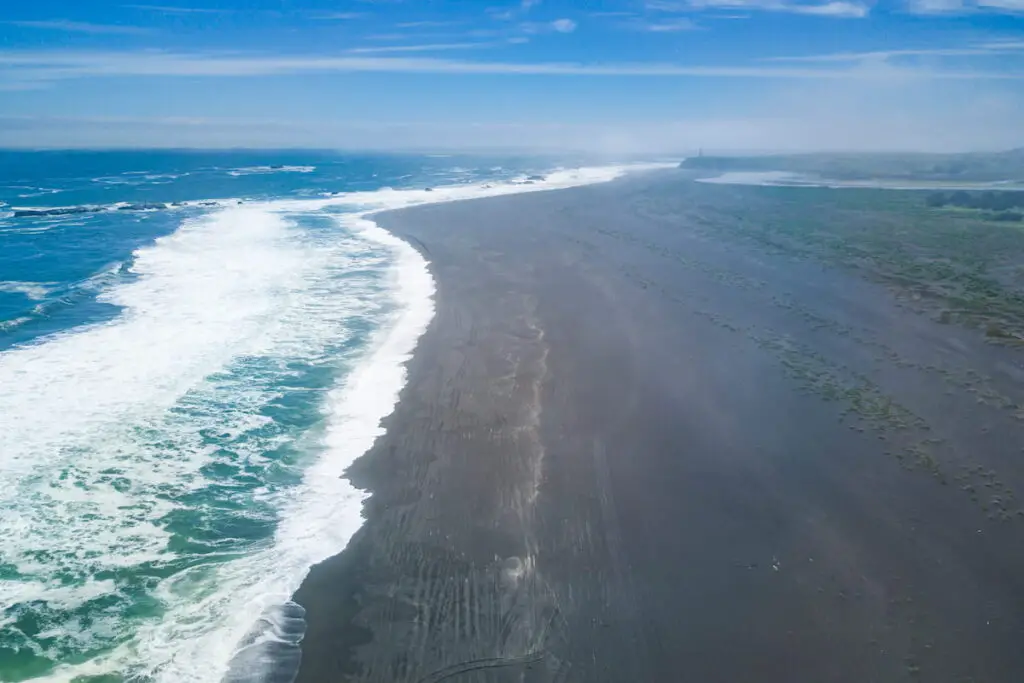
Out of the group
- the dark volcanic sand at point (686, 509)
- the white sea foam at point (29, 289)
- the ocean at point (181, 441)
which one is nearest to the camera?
the dark volcanic sand at point (686, 509)

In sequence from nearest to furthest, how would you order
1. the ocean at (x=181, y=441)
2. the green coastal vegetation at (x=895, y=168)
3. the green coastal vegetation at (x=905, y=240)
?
the ocean at (x=181, y=441)
the green coastal vegetation at (x=905, y=240)
the green coastal vegetation at (x=895, y=168)

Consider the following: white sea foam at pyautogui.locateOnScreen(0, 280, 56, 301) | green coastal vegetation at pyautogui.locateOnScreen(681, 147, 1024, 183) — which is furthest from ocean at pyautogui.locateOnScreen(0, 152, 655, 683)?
green coastal vegetation at pyautogui.locateOnScreen(681, 147, 1024, 183)

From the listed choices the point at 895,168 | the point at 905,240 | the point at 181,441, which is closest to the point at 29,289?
the point at 181,441

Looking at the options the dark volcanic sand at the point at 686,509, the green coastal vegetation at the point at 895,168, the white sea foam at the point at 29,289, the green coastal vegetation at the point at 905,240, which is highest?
the green coastal vegetation at the point at 895,168

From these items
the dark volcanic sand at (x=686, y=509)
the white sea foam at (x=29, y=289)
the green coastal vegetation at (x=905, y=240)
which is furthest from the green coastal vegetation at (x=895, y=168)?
the white sea foam at (x=29, y=289)

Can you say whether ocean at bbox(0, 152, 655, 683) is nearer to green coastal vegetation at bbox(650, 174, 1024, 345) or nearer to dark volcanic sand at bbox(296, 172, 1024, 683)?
dark volcanic sand at bbox(296, 172, 1024, 683)

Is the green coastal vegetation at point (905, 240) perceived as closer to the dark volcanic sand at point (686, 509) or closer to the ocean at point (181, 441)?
the dark volcanic sand at point (686, 509)
